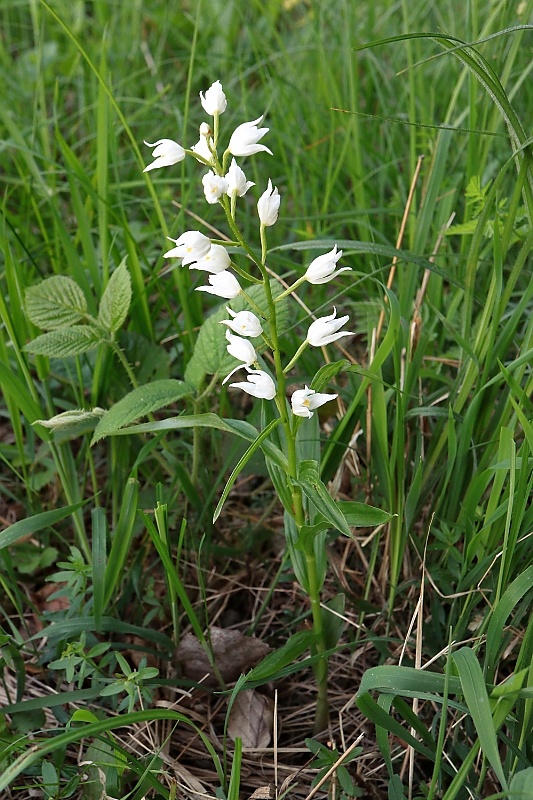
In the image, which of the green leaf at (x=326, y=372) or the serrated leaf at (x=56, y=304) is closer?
the green leaf at (x=326, y=372)

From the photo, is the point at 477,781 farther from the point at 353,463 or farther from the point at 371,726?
the point at 353,463

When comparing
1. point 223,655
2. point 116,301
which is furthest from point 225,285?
point 223,655

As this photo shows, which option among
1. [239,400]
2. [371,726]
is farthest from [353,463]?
[371,726]

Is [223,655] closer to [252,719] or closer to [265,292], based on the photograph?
[252,719]

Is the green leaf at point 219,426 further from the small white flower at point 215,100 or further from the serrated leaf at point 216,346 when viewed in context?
the small white flower at point 215,100

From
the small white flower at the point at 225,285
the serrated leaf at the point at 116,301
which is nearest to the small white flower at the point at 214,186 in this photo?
the small white flower at the point at 225,285

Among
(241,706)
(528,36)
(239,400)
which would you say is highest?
(528,36)
